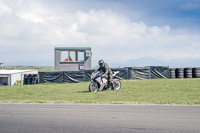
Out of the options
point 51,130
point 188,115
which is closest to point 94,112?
point 51,130

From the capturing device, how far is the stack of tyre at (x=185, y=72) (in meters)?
23.9

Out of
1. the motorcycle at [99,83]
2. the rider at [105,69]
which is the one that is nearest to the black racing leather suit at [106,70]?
the rider at [105,69]

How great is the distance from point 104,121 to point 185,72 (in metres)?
20.2

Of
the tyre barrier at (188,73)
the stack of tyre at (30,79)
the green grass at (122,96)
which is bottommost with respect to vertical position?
the green grass at (122,96)

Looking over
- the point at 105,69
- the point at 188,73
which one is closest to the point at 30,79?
the point at 105,69

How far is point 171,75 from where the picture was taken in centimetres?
2516

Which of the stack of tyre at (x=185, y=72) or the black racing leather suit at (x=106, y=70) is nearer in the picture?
the black racing leather suit at (x=106, y=70)

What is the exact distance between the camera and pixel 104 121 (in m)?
6.17

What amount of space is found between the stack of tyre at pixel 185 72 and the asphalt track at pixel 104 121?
17.5 meters

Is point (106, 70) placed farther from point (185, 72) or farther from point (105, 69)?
point (185, 72)

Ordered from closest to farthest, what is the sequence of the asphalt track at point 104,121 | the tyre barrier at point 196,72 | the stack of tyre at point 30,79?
the asphalt track at point 104,121 < the tyre barrier at point 196,72 < the stack of tyre at point 30,79

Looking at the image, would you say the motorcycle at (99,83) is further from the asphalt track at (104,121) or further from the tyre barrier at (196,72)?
the tyre barrier at (196,72)

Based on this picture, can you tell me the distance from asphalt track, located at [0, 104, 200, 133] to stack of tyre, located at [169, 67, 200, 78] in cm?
1747

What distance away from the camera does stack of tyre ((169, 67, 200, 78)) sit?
2391 cm
